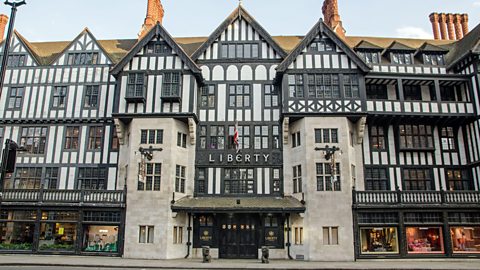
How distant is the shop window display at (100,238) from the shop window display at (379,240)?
1721 cm

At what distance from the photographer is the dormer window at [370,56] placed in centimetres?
2881

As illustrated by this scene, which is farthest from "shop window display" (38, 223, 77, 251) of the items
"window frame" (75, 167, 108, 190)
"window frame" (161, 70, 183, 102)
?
"window frame" (161, 70, 183, 102)

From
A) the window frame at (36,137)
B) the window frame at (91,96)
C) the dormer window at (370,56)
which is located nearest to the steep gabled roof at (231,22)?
the dormer window at (370,56)

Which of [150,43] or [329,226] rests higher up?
[150,43]

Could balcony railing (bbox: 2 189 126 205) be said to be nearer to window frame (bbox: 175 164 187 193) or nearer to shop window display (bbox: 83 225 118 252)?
shop window display (bbox: 83 225 118 252)

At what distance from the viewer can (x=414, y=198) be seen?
24.1 m

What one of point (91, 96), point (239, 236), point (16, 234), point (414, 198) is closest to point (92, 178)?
point (16, 234)

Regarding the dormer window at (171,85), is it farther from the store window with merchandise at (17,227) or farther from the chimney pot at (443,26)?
the chimney pot at (443,26)

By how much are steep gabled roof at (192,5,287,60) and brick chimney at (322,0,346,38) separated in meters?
9.00

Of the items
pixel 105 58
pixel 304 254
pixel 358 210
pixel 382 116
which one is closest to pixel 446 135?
pixel 382 116

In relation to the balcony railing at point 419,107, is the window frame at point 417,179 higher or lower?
lower

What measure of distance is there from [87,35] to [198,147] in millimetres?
14126

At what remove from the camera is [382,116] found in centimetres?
2638

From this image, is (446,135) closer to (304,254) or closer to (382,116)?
(382,116)
